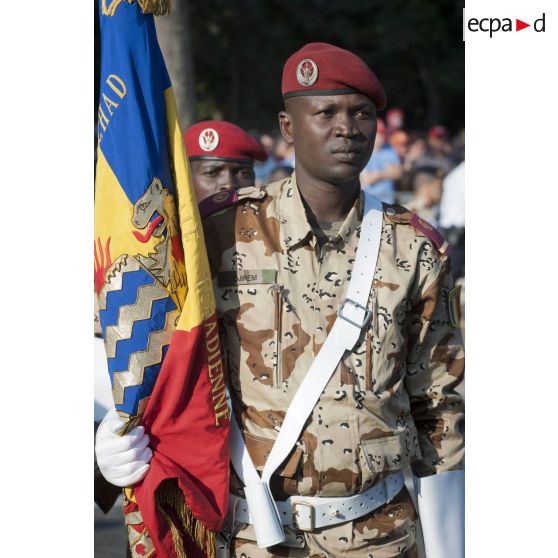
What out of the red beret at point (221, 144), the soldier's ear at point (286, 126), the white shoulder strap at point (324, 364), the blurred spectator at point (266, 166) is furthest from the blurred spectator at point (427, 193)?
the white shoulder strap at point (324, 364)

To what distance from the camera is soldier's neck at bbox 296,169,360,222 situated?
12.1ft

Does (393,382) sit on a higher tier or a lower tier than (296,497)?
higher

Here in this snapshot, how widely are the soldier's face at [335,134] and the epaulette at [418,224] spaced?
0.62ft

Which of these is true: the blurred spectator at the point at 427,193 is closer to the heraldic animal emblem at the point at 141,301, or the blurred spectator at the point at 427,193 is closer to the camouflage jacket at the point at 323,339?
the camouflage jacket at the point at 323,339

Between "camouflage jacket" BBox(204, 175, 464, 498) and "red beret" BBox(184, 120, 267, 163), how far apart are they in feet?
8.48

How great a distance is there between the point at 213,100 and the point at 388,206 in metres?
24.1

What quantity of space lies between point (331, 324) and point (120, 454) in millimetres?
776

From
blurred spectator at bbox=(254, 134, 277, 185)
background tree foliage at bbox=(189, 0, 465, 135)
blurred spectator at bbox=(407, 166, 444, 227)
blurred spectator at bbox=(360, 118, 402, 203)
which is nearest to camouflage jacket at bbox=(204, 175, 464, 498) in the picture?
blurred spectator at bbox=(407, 166, 444, 227)

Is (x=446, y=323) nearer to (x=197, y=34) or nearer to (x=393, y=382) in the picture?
(x=393, y=382)

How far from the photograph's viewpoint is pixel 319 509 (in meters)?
3.44

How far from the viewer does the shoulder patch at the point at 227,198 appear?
370 cm

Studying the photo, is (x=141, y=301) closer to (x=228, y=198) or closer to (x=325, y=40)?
(x=228, y=198)
